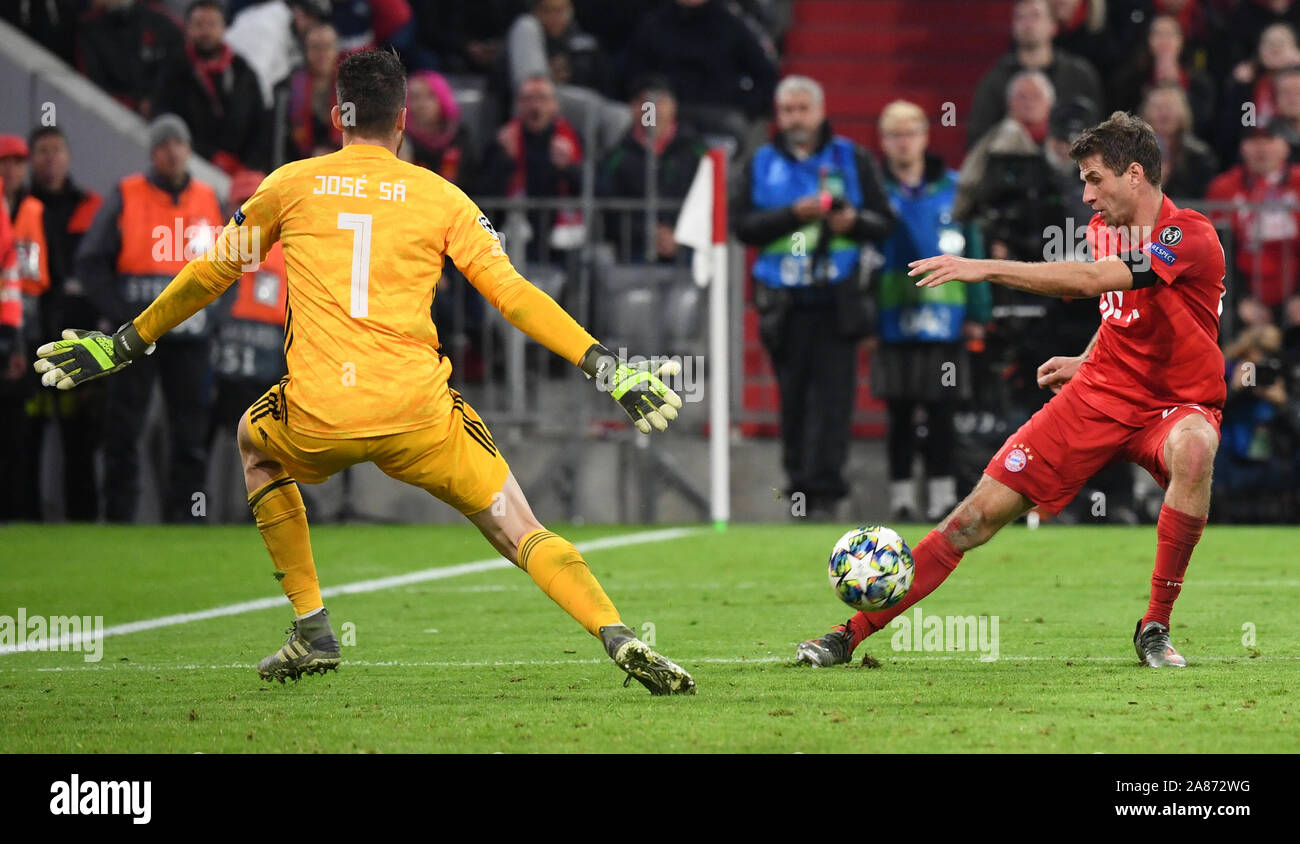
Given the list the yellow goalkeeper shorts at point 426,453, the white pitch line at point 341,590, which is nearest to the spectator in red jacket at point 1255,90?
the white pitch line at point 341,590

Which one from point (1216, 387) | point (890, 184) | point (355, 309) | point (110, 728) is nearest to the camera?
point (110, 728)

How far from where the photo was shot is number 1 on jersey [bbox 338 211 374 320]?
Answer: 21.7 ft

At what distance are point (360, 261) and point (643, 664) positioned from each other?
1621 millimetres

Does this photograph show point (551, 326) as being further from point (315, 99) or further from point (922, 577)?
point (315, 99)

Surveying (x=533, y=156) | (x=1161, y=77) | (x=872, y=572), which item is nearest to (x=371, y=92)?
(x=872, y=572)

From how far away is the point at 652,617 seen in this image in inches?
364

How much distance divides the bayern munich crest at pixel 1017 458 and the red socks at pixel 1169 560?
525mm

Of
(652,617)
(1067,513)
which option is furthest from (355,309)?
(1067,513)

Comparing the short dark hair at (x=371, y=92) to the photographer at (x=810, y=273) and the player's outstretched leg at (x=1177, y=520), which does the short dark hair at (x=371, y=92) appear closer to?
the player's outstretched leg at (x=1177, y=520)

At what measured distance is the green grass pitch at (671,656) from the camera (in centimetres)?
581

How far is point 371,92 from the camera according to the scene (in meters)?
6.75

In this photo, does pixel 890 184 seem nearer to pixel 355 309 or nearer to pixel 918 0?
pixel 918 0

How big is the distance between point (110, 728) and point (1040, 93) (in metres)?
10.1

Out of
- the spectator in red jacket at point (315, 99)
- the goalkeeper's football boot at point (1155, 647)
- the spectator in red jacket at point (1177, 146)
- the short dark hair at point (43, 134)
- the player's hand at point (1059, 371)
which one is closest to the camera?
the goalkeeper's football boot at point (1155, 647)
